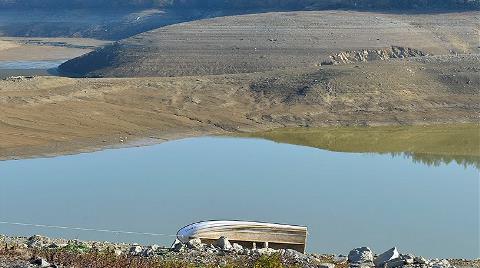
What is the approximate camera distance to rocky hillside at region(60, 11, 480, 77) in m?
40.7

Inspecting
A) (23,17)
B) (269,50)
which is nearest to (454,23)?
(269,50)

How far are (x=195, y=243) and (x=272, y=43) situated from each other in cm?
3099

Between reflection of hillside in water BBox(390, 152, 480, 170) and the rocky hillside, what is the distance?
13.4 meters

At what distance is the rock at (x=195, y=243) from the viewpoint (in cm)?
1171

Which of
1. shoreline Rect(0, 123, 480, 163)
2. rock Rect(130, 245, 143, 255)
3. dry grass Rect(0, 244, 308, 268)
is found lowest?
shoreline Rect(0, 123, 480, 163)

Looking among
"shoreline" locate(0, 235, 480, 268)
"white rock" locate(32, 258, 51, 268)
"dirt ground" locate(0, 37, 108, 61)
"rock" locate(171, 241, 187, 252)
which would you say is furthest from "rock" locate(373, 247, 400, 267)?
"dirt ground" locate(0, 37, 108, 61)

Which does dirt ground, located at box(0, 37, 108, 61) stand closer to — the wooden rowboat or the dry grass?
the wooden rowboat

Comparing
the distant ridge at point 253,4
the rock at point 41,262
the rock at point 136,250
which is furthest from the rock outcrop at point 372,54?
the rock at point 41,262

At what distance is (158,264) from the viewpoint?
343 inches

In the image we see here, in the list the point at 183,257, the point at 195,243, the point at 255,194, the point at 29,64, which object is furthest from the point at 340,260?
the point at 29,64

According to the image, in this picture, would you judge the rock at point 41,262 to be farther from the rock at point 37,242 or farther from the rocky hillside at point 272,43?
the rocky hillside at point 272,43

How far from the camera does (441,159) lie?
25938mm

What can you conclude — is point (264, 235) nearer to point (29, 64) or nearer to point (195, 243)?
point (195, 243)

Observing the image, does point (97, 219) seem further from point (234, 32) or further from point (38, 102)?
point (234, 32)
